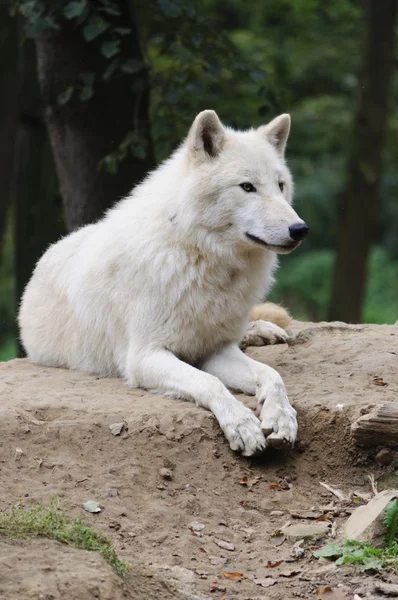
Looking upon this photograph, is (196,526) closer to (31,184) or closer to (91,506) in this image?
(91,506)

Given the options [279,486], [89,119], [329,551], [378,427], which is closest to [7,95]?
[89,119]

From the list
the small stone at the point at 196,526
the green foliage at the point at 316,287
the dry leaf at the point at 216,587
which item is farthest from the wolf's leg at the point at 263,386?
the green foliage at the point at 316,287

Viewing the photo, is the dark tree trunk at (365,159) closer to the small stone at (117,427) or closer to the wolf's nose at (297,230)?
the wolf's nose at (297,230)

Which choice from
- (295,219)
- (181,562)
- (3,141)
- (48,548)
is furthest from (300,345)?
(3,141)

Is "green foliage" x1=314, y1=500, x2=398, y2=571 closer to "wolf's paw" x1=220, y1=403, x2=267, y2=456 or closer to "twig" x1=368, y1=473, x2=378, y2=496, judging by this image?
"twig" x1=368, y1=473, x2=378, y2=496

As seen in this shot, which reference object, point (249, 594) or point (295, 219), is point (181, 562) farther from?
point (295, 219)

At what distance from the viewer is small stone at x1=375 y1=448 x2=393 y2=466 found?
15.6 feet

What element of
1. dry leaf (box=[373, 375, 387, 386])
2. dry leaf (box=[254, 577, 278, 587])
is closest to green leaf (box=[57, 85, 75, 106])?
dry leaf (box=[373, 375, 387, 386])

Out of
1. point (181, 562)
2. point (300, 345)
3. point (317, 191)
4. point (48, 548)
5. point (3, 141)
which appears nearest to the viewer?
point (48, 548)

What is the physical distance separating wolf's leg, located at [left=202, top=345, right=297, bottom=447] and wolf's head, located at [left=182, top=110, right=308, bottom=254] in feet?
2.38

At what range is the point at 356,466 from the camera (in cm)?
486

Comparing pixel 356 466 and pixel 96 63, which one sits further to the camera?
A: pixel 96 63

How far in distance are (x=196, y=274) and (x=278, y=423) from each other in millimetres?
1186

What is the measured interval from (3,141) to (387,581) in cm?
911
